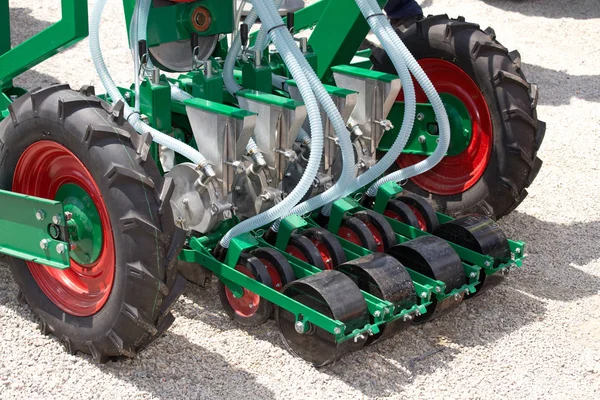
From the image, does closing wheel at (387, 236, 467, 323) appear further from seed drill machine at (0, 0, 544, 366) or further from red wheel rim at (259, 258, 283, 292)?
red wheel rim at (259, 258, 283, 292)

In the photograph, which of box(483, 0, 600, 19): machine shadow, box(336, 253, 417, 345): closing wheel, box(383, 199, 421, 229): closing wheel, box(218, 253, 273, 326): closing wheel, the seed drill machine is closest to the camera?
the seed drill machine

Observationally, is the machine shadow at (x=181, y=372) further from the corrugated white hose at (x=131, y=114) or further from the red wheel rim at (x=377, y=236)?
the red wheel rim at (x=377, y=236)

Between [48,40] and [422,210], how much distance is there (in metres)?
1.93

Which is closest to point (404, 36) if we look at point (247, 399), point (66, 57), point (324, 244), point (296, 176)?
point (296, 176)

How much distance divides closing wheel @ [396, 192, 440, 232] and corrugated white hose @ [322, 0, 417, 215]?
34cm

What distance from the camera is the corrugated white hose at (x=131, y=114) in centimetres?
390

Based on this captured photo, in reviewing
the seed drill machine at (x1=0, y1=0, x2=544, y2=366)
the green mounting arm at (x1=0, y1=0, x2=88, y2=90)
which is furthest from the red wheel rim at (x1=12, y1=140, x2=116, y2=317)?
the green mounting arm at (x1=0, y1=0, x2=88, y2=90)

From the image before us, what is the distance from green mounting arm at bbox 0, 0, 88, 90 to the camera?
3.77 metres

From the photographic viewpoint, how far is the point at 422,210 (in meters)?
4.48

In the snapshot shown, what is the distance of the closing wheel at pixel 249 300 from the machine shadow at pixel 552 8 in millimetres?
7251

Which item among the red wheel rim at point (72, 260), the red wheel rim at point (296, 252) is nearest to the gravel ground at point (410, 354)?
the red wheel rim at point (72, 260)

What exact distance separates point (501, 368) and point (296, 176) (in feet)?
4.26

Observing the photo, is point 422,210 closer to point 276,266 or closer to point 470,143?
A: point 470,143

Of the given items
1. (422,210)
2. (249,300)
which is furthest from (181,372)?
(422,210)
